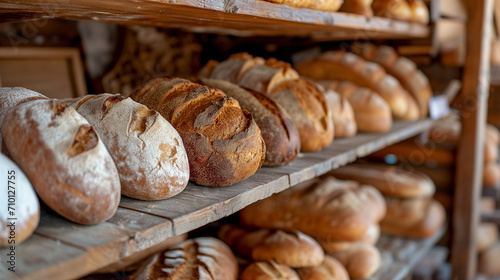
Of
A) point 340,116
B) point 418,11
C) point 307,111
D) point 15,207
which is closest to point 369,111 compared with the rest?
point 340,116

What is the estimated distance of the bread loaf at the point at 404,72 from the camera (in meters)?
2.25

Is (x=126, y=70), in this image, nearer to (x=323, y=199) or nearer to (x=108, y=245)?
(x=323, y=199)

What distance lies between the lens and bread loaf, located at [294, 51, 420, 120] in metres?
2.05

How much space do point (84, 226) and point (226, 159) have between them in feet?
1.18

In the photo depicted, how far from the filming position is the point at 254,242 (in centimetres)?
162

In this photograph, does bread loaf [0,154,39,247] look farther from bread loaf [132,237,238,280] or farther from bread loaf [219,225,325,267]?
bread loaf [219,225,325,267]

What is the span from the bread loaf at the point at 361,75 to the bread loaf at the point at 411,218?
1.66ft

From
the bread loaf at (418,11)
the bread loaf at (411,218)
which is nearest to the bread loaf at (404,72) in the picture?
the bread loaf at (418,11)

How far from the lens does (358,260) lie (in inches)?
71.2

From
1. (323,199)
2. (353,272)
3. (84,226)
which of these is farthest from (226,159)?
(353,272)

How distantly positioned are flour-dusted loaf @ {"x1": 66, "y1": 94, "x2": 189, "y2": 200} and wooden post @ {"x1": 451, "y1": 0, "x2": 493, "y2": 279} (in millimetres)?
2090

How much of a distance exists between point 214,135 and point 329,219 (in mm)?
899

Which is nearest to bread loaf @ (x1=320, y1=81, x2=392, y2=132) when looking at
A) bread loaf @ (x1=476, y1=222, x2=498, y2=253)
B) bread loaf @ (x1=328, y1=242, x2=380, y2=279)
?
bread loaf @ (x1=328, y1=242, x2=380, y2=279)

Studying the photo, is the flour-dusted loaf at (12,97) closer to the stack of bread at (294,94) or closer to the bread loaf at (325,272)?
the stack of bread at (294,94)
